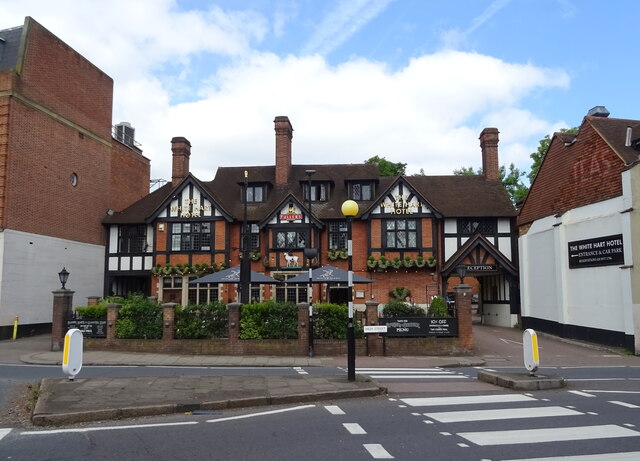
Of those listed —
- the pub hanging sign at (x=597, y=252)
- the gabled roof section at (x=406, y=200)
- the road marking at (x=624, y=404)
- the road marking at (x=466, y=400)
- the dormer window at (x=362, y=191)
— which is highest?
the dormer window at (x=362, y=191)

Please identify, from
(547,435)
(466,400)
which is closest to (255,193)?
(466,400)

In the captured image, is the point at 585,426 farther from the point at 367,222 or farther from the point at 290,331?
the point at 367,222

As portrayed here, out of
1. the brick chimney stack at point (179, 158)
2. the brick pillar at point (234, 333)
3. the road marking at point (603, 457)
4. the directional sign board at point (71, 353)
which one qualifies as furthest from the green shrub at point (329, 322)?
the brick chimney stack at point (179, 158)

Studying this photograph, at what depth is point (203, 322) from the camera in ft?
62.1

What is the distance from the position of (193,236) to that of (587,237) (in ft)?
69.1

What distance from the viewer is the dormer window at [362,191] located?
1276 inches

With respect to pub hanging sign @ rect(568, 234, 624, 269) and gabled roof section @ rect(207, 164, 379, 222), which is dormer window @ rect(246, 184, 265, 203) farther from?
pub hanging sign @ rect(568, 234, 624, 269)

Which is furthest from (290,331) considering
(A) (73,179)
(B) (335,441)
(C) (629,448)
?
(A) (73,179)

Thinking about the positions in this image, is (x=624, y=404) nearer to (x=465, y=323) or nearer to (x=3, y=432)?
(x=465, y=323)

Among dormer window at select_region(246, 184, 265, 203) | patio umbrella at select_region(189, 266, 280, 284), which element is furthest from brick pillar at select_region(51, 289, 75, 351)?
dormer window at select_region(246, 184, 265, 203)

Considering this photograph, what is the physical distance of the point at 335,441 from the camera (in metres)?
6.87

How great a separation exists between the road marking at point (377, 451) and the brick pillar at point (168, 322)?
13.6 m

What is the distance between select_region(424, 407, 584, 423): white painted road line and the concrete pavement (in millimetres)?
2204

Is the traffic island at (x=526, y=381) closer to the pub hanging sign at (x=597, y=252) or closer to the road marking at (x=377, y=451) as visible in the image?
the road marking at (x=377, y=451)
